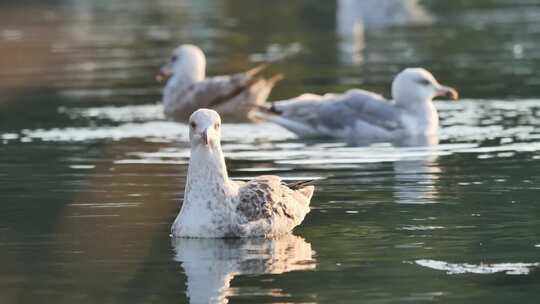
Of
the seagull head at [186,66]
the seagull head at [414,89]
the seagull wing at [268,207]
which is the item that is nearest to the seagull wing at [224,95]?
the seagull head at [186,66]

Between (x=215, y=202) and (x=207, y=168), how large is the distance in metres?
0.28

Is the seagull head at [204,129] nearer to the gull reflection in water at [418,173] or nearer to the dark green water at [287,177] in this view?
the dark green water at [287,177]

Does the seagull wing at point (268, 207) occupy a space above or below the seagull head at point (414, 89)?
below

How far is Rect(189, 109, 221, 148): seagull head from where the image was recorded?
1283cm

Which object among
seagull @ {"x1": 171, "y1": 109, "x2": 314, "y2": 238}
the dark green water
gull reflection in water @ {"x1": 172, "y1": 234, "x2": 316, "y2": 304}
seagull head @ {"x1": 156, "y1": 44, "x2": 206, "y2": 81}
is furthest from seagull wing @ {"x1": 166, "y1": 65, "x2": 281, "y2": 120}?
gull reflection in water @ {"x1": 172, "y1": 234, "x2": 316, "y2": 304}

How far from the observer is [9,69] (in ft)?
98.1

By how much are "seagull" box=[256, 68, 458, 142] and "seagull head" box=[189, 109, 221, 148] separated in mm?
6916

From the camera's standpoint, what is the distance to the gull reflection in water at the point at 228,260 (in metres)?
11.1

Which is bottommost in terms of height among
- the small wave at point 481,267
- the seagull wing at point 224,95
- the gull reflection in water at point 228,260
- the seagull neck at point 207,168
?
the small wave at point 481,267

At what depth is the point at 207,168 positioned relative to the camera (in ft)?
42.6

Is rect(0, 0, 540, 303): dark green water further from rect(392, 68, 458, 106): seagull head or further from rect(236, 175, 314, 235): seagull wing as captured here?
rect(392, 68, 458, 106): seagull head

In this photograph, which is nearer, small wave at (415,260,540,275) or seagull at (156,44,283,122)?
small wave at (415,260,540,275)

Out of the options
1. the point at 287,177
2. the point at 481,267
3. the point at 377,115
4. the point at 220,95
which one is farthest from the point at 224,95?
the point at 481,267

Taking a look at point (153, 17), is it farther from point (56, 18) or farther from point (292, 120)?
point (292, 120)
